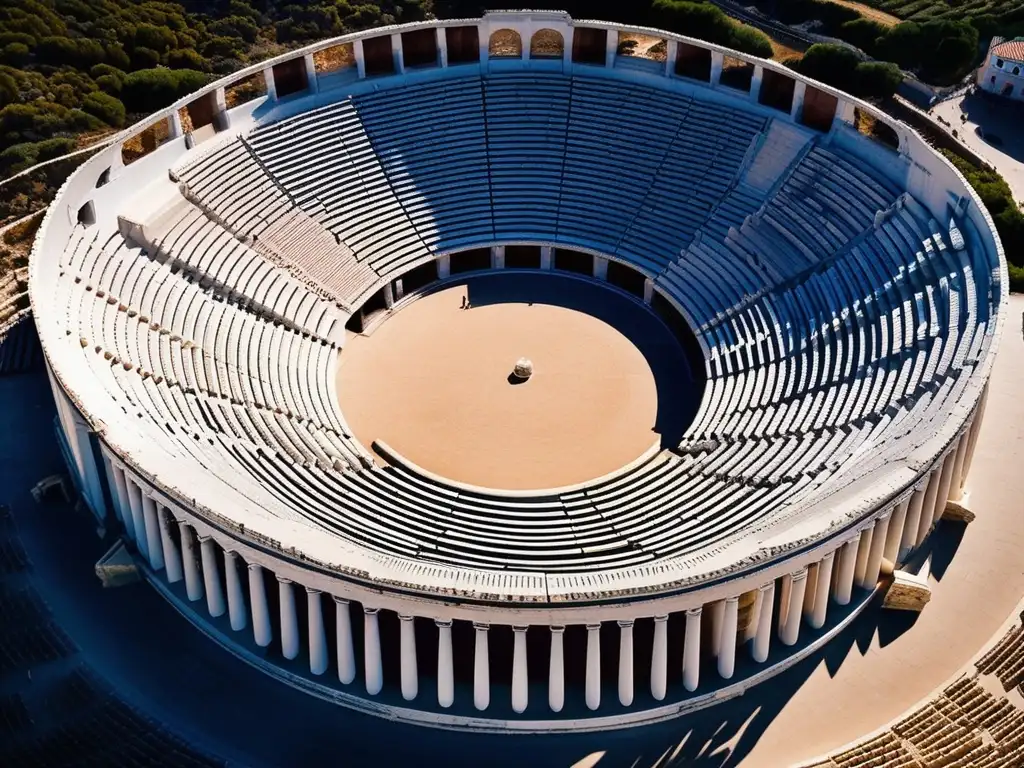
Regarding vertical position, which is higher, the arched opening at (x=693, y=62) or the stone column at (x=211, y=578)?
the arched opening at (x=693, y=62)

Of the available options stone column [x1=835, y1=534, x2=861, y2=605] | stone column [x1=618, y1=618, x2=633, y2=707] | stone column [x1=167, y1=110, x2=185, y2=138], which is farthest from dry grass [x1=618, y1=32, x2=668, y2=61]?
stone column [x1=618, y1=618, x2=633, y2=707]

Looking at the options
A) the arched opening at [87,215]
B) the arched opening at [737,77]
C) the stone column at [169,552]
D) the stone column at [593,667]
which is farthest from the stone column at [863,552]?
the arched opening at [87,215]

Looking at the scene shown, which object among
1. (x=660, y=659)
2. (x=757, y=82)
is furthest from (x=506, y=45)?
(x=660, y=659)

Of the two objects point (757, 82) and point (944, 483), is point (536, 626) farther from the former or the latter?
point (757, 82)

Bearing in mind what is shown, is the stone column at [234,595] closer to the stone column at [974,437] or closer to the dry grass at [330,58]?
the stone column at [974,437]

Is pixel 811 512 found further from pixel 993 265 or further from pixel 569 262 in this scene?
pixel 569 262

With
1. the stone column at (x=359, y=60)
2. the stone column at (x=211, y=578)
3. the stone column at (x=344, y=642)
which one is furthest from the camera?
the stone column at (x=359, y=60)
